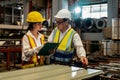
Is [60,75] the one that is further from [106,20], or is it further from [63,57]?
[106,20]

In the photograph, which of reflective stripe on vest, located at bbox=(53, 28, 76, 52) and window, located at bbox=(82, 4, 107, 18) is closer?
reflective stripe on vest, located at bbox=(53, 28, 76, 52)

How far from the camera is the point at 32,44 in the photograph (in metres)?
2.26

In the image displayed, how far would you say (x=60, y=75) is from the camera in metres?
1.42

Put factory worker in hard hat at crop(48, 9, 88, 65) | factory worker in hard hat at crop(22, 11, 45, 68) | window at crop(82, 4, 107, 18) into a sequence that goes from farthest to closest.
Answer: window at crop(82, 4, 107, 18)
factory worker in hard hat at crop(48, 9, 88, 65)
factory worker in hard hat at crop(22, 11, 45, 68)

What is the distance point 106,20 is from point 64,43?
7.21m

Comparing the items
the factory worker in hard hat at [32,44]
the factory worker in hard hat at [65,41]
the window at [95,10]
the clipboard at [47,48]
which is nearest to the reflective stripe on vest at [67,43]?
the factory worker in hard hat at [65,41]

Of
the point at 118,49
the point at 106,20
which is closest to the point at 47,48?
the point at 118,49

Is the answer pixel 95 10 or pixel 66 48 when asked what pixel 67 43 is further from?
pixel 95 10

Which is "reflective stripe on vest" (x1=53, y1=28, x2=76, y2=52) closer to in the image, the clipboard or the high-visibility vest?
the high-visibility vest

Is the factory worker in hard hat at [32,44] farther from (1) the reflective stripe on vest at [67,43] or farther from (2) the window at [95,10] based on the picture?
(2) the window at [95,10]

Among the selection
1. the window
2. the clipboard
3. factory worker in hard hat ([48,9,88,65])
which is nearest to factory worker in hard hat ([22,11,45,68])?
the clipboard

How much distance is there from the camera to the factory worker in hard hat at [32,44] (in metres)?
2.14

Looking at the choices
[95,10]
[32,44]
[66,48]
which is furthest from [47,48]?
[95,10]

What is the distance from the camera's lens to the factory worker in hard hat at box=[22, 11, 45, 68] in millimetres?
2140
